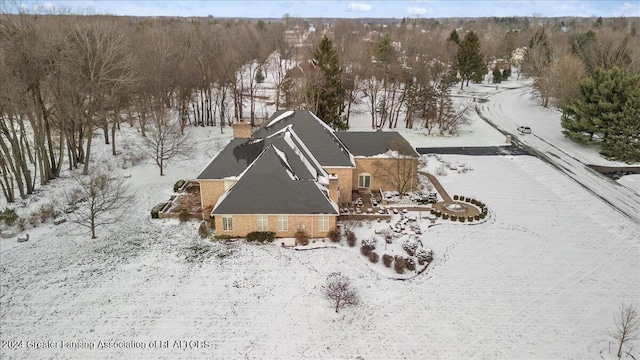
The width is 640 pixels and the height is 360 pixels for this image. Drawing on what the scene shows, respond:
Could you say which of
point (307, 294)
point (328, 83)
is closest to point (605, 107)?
point (328, 83)

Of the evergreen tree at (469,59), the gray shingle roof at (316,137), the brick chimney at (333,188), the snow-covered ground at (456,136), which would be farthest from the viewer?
the evergreen tree at (469,59)

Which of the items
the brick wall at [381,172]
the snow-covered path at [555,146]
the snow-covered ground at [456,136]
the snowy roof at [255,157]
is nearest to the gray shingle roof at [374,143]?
the brick wall at [381,172]

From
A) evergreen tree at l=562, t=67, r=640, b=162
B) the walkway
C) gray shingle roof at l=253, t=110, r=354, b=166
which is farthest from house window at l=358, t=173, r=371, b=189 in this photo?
evergreen tree at l=562, t=67, r=640, b=162

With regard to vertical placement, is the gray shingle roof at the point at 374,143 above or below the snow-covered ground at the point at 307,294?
above

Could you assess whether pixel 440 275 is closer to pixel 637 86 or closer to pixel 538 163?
pixel 538 163

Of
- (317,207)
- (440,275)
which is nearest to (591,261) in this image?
(440,275)

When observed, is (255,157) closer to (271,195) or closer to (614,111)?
(271,195)

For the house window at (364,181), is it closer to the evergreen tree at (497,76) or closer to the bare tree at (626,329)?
the bare tree at (626,329)
